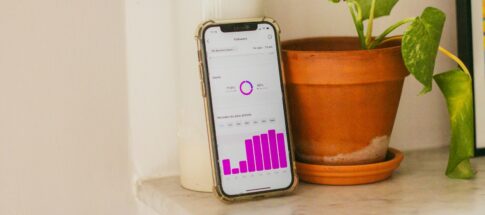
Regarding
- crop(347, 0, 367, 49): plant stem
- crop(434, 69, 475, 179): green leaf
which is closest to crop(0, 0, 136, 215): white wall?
crop(347, 0, 367, 49): plant stem

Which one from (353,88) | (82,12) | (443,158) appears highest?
(82,12)

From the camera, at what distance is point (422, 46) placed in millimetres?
851

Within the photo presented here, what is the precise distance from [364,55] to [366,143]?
107 mm

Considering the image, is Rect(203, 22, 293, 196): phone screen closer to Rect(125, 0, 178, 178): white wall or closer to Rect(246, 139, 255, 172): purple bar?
Rect(246, 139, 255, 172): purple bar

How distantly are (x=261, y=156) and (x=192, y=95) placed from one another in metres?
0.11

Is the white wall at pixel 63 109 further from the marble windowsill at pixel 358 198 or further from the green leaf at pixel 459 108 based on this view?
the green leaf at pixel 459 108

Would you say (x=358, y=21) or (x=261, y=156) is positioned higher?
(x=358, y=21)

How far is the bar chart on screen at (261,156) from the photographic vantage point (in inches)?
33.9

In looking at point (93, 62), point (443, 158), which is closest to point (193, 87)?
point (93, 62)

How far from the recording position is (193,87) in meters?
0.91

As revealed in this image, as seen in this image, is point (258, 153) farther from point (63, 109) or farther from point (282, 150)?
point (63, 109)

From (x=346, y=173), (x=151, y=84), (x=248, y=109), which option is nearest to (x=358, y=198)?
(x=346, y=173)

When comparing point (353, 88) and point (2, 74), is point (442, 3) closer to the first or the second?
point (353, 88)

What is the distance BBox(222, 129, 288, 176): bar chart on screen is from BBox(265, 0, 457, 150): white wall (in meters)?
0.19
